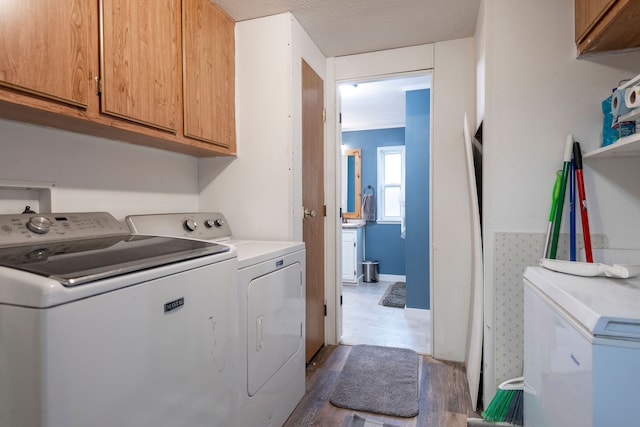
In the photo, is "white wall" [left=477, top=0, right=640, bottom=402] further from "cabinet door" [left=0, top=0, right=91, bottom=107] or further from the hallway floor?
"cabinet door" [left=0, top=0, right=91, bottom=107]

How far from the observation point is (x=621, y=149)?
1359mm

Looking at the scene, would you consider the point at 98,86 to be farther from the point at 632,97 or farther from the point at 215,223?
the point at 632,97

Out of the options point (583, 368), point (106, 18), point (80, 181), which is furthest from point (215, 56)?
point (583, 368)

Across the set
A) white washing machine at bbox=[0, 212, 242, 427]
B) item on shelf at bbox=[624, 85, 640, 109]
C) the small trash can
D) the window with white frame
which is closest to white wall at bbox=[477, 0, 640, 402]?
item on shelf at bbox=[624, 85, 640, 109]

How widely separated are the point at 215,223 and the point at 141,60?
929mm

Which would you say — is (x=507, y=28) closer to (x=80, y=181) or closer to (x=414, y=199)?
(x=414, y=199)

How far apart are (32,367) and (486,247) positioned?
186 cm

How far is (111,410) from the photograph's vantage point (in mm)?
792

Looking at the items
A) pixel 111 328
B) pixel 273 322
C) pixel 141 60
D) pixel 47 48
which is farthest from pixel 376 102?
pixel 111 328

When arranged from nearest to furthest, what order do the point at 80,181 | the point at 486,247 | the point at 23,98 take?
1. the point at 23,98
2. the point at 80,181
3. the point at 486,247

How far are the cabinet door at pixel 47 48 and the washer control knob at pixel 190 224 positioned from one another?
0.77 m

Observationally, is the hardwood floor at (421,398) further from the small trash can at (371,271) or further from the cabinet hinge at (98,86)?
the small trash can at (371,271)

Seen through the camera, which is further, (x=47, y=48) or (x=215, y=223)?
(x=215, y=223)

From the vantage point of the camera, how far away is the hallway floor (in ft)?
9.07
